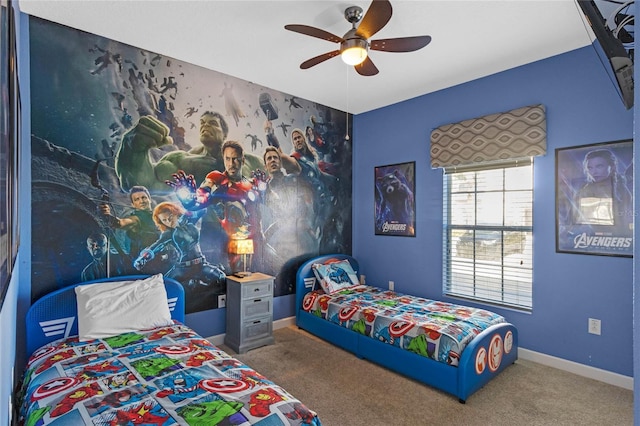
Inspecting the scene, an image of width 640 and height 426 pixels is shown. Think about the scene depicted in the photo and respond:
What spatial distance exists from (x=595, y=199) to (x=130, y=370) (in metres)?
3.80

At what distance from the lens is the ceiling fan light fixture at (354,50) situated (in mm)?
2416

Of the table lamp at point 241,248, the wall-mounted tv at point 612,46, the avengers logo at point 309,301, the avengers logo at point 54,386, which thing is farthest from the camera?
the avengers logo at point 309,301

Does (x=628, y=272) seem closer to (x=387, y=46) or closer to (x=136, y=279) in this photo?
(x=387, y=46)

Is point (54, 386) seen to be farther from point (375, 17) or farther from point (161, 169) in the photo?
point (375, 17)

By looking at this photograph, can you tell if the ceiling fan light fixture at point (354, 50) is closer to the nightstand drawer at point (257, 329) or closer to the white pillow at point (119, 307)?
the white pillow at point (119, 307)

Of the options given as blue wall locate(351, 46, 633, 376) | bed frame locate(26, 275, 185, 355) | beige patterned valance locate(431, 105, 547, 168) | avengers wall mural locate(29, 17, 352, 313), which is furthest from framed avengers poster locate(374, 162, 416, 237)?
bed frame locate(26, 275, 185, 355)

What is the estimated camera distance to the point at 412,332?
9.41ft

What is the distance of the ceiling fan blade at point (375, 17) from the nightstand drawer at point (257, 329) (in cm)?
285

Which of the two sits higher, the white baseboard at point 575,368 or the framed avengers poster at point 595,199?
the framed avengers poster at point 595,199

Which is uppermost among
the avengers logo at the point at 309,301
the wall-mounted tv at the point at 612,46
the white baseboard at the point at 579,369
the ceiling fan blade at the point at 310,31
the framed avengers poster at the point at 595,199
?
the ceiling fan blade at the point at 310,31

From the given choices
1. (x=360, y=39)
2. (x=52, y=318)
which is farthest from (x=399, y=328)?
(x=52, y=318)

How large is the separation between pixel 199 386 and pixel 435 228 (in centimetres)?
315

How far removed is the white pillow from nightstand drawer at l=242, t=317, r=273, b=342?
34.0 inches

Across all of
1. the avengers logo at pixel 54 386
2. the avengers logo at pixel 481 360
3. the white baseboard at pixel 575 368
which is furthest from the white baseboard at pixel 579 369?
the avengers logo at pixel 54 386
